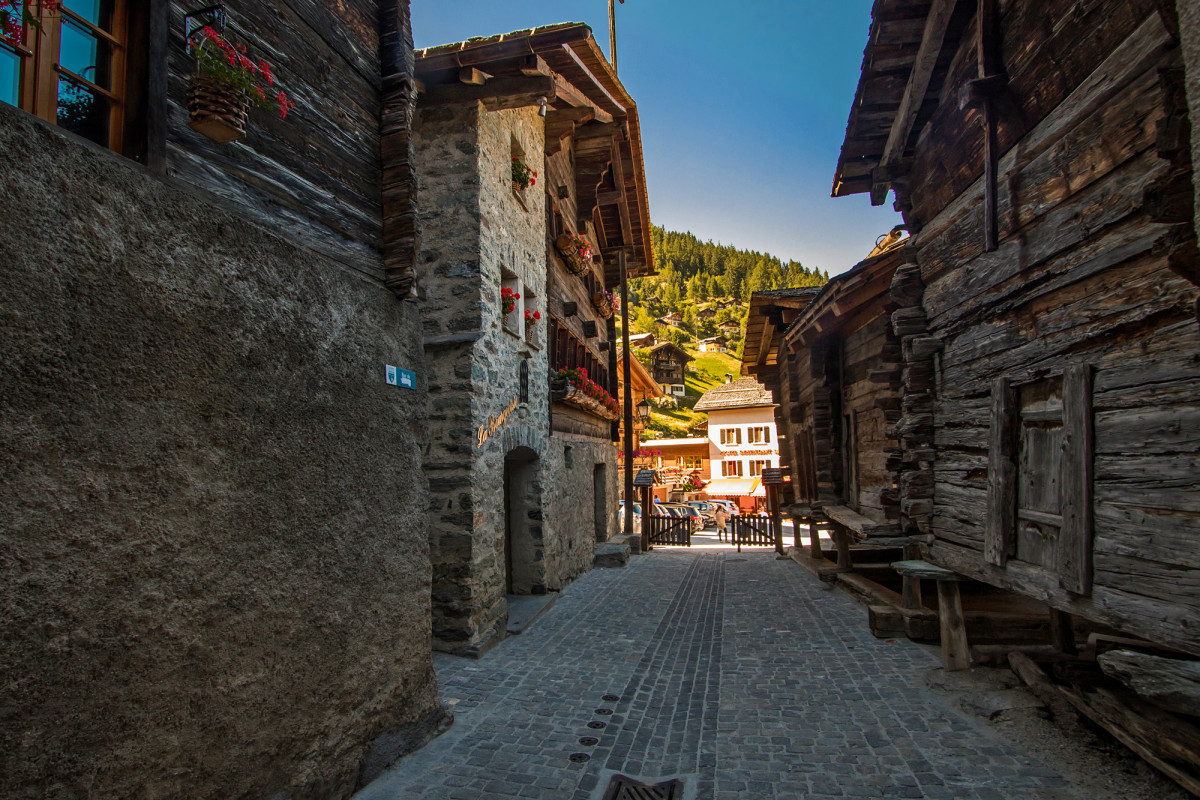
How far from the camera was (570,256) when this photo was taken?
1170 centimetres

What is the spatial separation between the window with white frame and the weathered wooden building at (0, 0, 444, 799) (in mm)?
36448

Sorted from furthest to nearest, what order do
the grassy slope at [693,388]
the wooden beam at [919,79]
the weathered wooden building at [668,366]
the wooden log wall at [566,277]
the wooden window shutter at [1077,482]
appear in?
the grassy slope at [693,388], the weathered wooden building at [668,366], the wooden log wall at [566,277], the wooden beam at [919,79], the wooden window shutter at [1077,482]

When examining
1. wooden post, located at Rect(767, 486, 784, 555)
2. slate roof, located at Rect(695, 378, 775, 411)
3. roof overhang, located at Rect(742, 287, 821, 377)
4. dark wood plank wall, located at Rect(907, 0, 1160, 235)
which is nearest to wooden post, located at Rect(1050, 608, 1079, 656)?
Answer: dark wood plank wall, located at Rect(907, 0, 1160, 235)

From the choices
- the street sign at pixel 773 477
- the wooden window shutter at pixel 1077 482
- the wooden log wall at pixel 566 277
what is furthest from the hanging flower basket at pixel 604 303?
the wooden window shutter at pixel 1077 482

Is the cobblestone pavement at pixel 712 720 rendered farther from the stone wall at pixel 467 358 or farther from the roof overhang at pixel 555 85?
the roof overhang at pixel 555 85

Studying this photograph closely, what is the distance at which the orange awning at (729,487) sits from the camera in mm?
38875

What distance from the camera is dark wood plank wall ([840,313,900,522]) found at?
759 centimetres

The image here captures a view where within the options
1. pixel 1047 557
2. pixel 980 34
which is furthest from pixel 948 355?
pixel 980 34

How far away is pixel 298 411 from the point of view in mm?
3535

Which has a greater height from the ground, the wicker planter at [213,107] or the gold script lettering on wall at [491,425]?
the wicker planter at [213,107]

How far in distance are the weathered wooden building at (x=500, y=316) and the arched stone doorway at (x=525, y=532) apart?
0.02 metres

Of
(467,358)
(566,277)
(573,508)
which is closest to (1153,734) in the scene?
(467,358)

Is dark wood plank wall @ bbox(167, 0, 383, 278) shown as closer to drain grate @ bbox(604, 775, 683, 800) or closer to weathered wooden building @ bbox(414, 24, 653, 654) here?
weathered wooden building @ bbox(414, 24, 653, 654)

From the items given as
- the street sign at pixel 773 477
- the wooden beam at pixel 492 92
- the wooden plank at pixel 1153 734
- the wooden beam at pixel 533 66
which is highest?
the wooden beam at pixel 533 66
